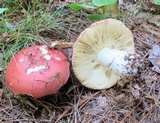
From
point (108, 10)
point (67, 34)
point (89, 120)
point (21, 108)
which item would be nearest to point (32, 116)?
point (21, 108)

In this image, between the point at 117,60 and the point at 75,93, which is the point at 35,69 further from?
the point at 117,60

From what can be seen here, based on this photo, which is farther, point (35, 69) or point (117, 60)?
point (117, 60)

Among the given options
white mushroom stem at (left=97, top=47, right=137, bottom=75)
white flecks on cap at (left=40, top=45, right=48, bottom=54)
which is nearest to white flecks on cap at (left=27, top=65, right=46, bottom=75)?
white flecks on cap at (left=40, top=45, right=48, bottom=54)

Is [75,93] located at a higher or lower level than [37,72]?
lower

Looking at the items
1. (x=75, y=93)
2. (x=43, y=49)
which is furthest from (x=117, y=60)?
(x=43, y=49)

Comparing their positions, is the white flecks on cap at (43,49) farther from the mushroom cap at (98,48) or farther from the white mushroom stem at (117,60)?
the white mushroom stem at (117,60)
